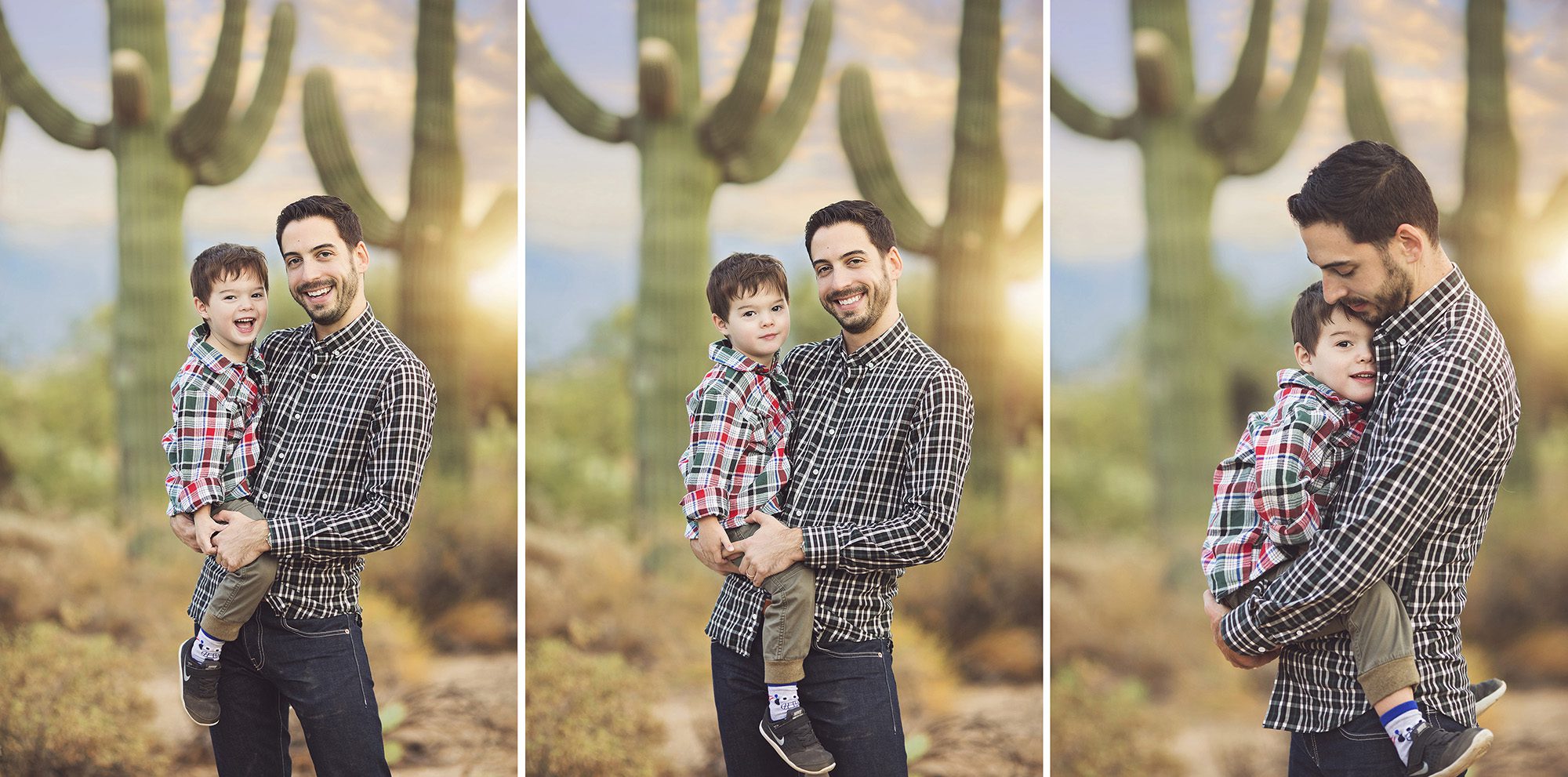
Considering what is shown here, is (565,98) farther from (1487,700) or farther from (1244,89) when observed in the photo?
(1487,700)

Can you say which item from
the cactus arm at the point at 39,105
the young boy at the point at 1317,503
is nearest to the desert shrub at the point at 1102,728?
the young boy at the point at 1317,503

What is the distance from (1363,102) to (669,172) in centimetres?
222

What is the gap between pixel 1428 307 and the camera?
2025 millimetres

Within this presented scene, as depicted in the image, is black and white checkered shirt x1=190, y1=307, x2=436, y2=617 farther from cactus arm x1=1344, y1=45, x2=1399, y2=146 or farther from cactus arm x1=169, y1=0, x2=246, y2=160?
cactus arm x1=1344, y1=45, x2=1399, y2=146

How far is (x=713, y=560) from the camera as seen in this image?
265 centimetres

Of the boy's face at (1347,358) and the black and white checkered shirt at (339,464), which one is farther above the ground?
the boy's face at (1347,358)

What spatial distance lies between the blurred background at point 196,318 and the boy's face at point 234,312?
1370 mm

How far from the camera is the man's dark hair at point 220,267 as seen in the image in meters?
2.94

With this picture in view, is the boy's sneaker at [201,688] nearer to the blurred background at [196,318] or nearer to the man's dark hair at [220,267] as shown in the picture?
the man's dark hair at [220,267]

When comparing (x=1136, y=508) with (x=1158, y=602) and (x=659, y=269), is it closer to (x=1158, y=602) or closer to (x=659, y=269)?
(x=1158, y=602)

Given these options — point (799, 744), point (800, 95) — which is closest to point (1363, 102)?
point (800, 95)

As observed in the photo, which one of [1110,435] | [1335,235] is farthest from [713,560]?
[1110,435]

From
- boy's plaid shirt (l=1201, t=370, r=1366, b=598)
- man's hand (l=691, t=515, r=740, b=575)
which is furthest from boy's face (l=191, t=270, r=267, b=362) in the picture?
boy's plaid shirt (l=1201, t=370, r=1366, b=598)

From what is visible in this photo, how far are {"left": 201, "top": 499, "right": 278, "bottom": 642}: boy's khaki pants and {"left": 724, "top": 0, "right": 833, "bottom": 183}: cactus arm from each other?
2084mm
